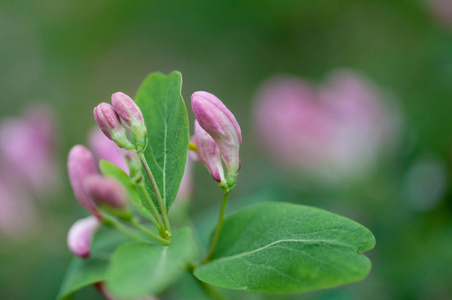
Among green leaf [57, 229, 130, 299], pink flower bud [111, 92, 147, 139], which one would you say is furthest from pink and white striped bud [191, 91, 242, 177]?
green leaf [57, 229, 130, 299]

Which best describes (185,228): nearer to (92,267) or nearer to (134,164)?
(134,164)

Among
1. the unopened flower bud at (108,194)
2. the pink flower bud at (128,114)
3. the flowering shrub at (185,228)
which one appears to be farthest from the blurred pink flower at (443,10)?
the unopened flower bud at (108,194)

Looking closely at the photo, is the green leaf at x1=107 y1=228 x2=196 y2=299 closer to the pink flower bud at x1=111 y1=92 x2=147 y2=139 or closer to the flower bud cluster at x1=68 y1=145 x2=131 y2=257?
the flower bud cluster at x1=68 y1=145 x2=131 y2=257

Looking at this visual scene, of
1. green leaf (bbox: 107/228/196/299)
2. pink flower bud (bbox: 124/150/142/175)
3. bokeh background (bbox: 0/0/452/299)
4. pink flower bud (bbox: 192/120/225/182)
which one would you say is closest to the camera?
green leaf (bbox: 107/228/196/299)

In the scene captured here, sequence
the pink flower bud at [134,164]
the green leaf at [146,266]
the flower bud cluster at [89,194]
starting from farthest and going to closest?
the pink flower bud at [134,164] → the flower bud cluster at [89,194] → the green leaf at [146,266]

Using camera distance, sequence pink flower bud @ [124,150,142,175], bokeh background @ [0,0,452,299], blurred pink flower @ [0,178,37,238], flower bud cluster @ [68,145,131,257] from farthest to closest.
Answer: blurred pink flower @ [0,178,37,238], bokeh background @ [0,0,452,299], pink flower bud @ [124,150,142,175], flower bud cluster @ [68,145,131,257]

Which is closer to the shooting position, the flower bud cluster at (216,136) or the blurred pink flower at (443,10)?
the flower bud cluster at (216,136)

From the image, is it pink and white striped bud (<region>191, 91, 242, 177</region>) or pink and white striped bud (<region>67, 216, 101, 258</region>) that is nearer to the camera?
pink and white striped bud (<region>191, 91, 242, 177</region>)

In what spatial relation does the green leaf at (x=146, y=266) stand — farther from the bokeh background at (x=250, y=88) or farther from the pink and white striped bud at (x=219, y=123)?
the bokeh background at (x=250, y=88)

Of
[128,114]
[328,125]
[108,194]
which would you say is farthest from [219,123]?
[328,125]
